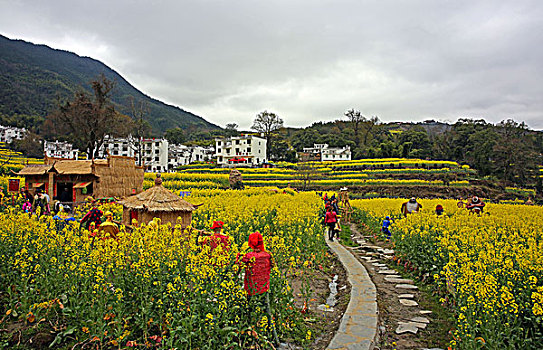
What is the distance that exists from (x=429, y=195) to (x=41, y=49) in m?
221

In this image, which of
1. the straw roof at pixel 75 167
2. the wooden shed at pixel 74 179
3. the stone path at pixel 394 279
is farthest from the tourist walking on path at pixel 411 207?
the straw roof at pixel 75 167

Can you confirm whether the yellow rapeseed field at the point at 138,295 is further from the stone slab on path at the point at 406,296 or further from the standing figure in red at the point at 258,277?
the stone slab on path at the point at 406,296

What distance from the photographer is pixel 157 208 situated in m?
8.30

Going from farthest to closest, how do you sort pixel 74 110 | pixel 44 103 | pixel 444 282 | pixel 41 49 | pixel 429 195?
pixel 41 49
pixel 44 103
pixel 74 110
pixel 429 195
pixel 444 282

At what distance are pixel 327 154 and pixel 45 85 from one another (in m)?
106

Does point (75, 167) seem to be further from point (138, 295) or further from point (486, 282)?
point (486, 282)

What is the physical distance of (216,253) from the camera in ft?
16.3

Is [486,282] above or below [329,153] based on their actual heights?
below

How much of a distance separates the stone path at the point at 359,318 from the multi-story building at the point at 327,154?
2859 inches

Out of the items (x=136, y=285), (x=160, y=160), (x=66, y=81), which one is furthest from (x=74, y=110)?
(x=66, y=81)

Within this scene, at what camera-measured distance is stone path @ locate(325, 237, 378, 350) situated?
5.22m

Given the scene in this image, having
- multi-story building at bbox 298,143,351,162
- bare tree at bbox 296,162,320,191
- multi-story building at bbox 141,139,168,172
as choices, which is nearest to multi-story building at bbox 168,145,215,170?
multi-story building at bbox 141,139,168,172

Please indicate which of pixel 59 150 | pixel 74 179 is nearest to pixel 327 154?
pixel 59 150

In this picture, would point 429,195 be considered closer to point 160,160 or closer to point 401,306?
point 401,306
